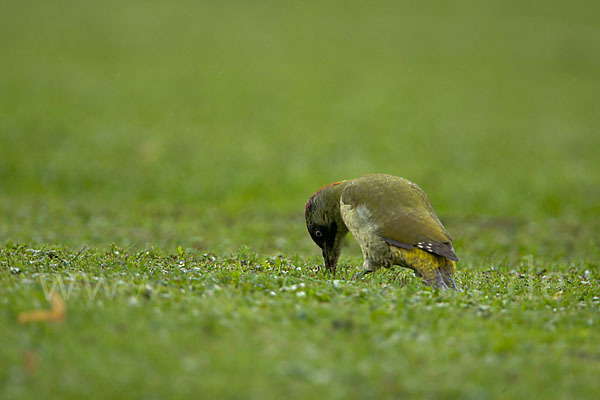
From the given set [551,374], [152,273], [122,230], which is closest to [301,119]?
[122,230]

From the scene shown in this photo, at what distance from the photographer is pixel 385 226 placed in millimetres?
8820

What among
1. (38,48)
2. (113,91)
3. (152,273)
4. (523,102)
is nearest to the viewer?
(152,273)

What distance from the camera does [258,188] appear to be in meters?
19.7

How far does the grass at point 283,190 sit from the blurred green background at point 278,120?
14 cm

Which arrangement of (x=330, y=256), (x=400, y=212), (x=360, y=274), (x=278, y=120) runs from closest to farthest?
(x=400, y=212) → (x=360, y=274) → (x=330, y=256) → (x=278, y=120)

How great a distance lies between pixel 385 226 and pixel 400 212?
0.32 metres

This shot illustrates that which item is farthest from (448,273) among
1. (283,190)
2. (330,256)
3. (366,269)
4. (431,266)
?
(283,190)

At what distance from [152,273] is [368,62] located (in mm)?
31896

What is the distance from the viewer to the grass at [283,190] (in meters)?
5.55

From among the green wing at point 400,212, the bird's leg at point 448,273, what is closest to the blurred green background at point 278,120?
the green wing at point 400,212

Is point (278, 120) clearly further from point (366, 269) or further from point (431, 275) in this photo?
point (431, 275)

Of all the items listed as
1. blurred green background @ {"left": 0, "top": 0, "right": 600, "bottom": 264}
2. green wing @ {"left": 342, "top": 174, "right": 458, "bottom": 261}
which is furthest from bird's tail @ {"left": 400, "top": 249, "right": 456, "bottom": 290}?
blurred green background @ {"left": 0, "top": 0, "right": 600, "bottom": 264}

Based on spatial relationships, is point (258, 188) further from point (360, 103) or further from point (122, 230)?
point (360, 103)

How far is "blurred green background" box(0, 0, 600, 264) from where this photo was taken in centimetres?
1628
